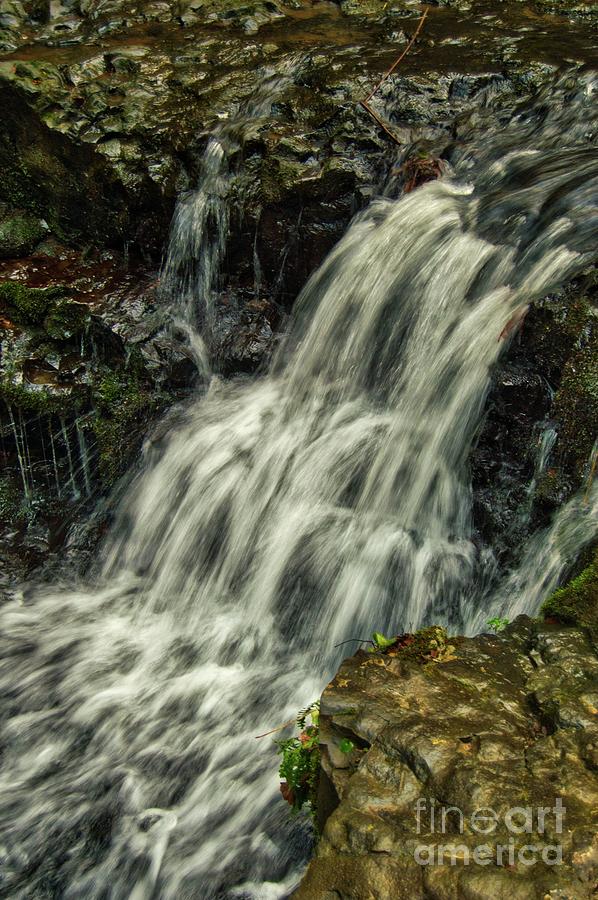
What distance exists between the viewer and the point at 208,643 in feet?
17.3

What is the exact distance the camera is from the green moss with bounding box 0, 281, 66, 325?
6.93 m

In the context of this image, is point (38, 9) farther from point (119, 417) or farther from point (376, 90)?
point (119, 417)

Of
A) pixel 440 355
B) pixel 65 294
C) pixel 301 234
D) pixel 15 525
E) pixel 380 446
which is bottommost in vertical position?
pixel 15 525

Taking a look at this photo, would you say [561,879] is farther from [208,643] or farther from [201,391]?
[201,391]

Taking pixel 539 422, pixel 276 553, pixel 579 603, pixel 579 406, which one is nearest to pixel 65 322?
pixel 276 553

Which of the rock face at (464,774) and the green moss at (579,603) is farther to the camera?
the green moss at (579,603)

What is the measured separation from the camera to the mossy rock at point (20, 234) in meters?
7.45

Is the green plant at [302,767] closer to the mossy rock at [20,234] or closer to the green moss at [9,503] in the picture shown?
the green moss at [9,503]

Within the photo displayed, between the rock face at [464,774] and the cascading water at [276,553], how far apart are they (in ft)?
3.93

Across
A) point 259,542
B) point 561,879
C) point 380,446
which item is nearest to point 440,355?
point 380,446

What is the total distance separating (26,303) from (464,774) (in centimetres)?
582

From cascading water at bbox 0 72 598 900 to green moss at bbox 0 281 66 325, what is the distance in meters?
1.63

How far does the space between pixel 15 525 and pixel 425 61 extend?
19.5 ft

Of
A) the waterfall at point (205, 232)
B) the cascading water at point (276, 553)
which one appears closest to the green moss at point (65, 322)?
the waterfall at point (205, 232)
